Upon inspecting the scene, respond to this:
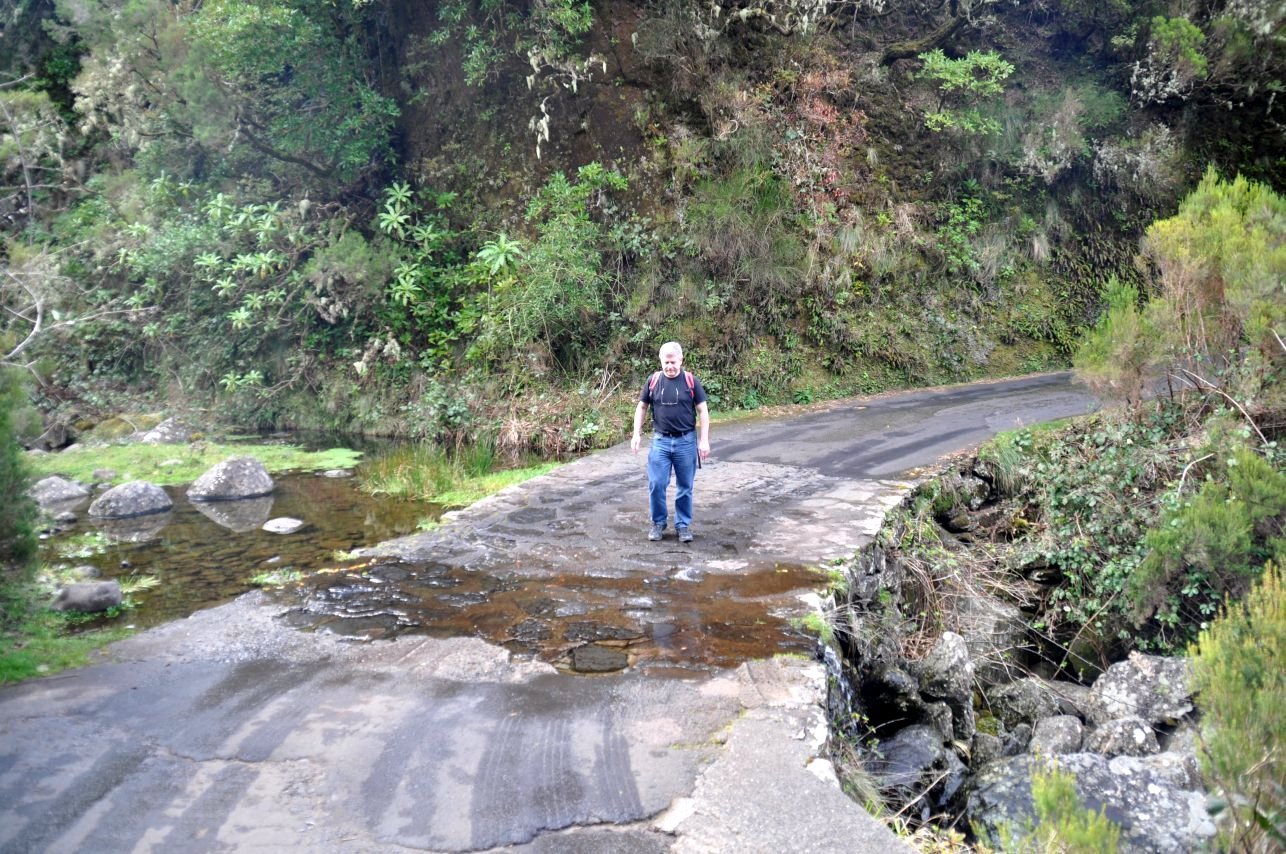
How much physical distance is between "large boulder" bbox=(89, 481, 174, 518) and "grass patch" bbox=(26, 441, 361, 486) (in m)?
1.45

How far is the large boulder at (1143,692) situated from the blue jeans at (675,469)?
3903 mm

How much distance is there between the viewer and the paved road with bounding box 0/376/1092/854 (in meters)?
4.33

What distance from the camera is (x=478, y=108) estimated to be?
62.8ft

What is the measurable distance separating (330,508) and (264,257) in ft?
25.4

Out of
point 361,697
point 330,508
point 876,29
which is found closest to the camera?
point 361,697

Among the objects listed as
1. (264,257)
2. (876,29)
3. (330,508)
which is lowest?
(330,508)

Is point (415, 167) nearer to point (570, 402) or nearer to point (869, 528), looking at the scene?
point (570, 402)

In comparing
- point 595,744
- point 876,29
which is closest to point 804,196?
point 876,29

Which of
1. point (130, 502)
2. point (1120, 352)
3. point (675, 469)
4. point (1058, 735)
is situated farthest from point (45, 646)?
point (1120, 352)

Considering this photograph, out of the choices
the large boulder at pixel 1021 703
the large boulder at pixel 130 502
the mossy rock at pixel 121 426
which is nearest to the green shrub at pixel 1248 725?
the large boulder at pixel 1021 703

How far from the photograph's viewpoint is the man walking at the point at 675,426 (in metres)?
8.37

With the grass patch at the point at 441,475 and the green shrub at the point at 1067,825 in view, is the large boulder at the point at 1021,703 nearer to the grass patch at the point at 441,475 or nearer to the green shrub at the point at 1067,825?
the green shrub at the point at 1067,825

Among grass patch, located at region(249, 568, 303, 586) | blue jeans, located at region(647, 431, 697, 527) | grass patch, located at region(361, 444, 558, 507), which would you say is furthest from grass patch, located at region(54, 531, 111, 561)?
blue jeans, located at region(647, 431, 697, 527)

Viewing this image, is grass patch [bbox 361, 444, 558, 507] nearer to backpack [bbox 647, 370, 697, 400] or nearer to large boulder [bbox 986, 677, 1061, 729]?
backpack [bbox 647, 370, 697, 400]
